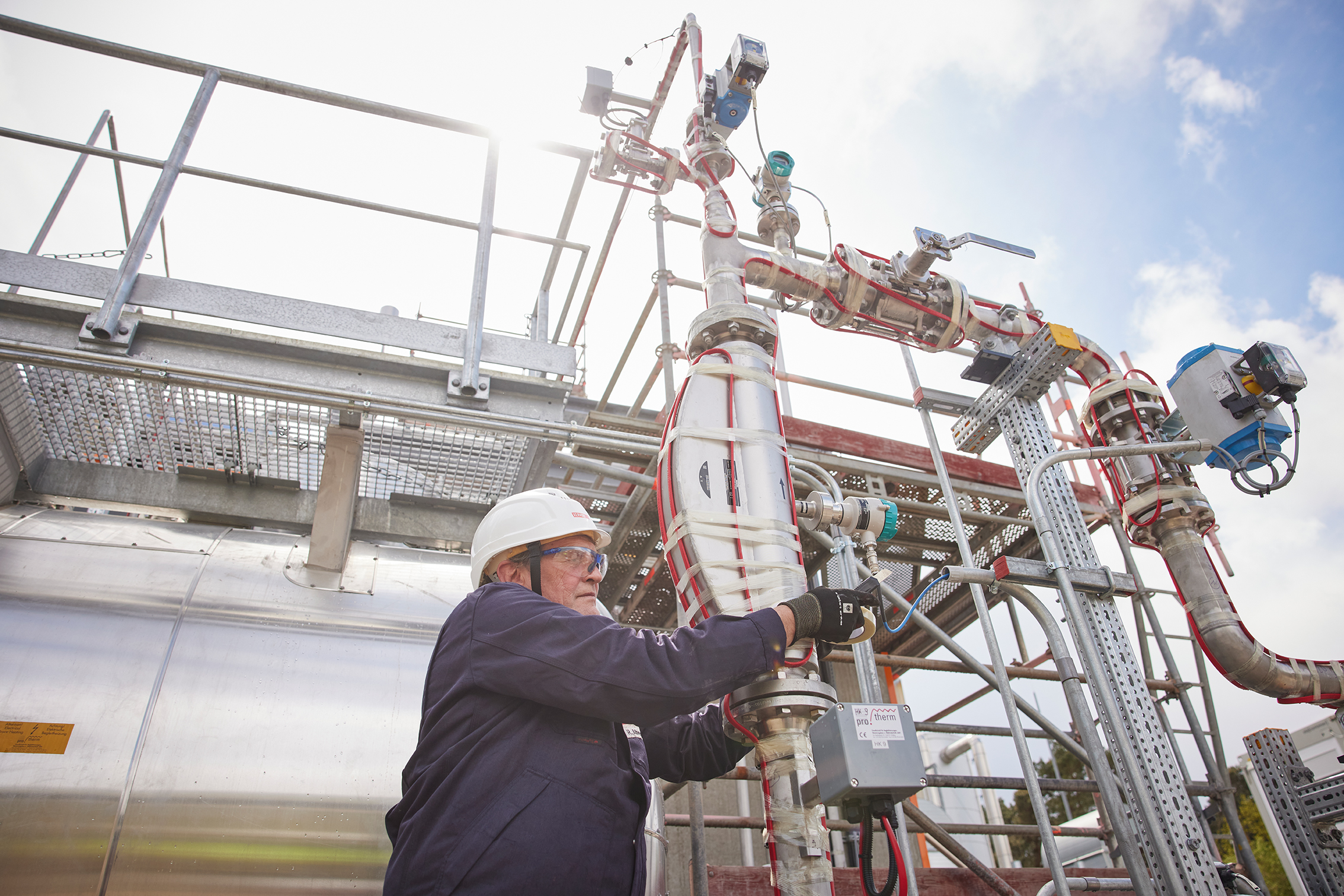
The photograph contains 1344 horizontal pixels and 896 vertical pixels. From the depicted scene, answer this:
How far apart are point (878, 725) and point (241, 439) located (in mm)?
3600

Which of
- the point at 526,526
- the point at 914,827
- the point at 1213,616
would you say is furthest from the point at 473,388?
the point at 914,827

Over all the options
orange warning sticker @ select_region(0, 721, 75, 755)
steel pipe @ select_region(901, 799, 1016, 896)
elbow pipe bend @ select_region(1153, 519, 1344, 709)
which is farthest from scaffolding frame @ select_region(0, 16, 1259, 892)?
orange warning sticker @ select_region(0, 721, 75, 755)

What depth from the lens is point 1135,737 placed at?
3.17 m

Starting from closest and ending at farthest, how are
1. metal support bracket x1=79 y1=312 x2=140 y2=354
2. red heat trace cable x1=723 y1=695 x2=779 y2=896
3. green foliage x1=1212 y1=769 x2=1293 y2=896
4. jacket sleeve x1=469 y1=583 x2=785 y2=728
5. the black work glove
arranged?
1. jacket sleeve x1=469 y1=583 x2=785 y2=728
2. the black work glove
3. red heat trace cable x1=723 y1=695 x2=779 y2=896
4. metal support bracket x1=79 y1=312 x2=140 y2=354
5. green foliage x1=1212 y1=769 x2=1293 y2=896

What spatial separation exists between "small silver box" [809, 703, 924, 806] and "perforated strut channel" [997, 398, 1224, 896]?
169 centimetres

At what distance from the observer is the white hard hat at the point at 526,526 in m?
2.47

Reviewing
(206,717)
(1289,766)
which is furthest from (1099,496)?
(206,717)

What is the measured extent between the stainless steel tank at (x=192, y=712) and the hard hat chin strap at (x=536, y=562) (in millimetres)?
1354

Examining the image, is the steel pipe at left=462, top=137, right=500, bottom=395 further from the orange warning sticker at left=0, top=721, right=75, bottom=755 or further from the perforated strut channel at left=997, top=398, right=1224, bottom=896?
the perforated strut channel at left=997, top=398, right=1224, bottom=896

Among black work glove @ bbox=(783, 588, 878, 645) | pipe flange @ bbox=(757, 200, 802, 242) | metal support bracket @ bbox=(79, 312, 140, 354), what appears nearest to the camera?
black work glove @ bbox=(783, 588, 878, 645)

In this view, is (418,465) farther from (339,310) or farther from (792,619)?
(792,619)

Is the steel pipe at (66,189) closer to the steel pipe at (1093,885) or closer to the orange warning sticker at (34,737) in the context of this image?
the orange warning sticker at (34,737)

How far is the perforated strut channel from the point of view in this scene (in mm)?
2906

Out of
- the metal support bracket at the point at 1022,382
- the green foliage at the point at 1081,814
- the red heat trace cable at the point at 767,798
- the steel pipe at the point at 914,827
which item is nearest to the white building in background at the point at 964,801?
the green foliage at the point at 1081,814
